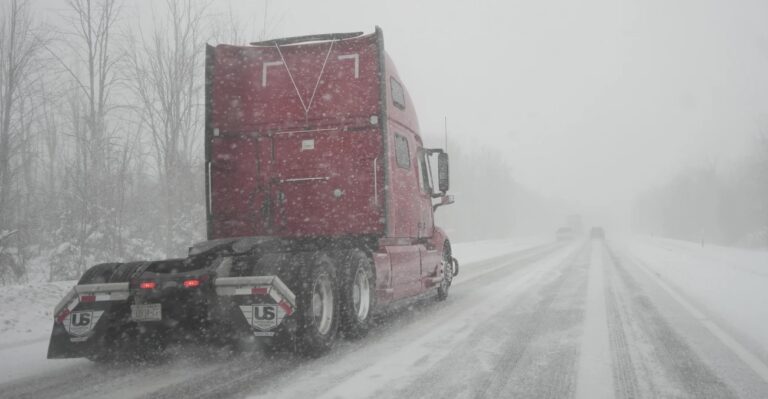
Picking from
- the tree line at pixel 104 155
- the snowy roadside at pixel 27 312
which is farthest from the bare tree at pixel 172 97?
the snowy roadside at pixel 27 312

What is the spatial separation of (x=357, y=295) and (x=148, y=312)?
2269mm

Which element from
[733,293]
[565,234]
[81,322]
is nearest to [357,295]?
[81,322]

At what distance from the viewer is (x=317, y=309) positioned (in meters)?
5.36

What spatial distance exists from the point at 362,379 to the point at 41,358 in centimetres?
322

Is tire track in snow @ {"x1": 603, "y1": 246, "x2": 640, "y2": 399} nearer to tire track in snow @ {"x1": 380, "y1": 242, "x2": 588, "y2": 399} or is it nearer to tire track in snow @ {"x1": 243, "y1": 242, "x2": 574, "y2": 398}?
tire track in snow @ {"x1": 380, "y1": 242, "x2": 588, "y2": 399}

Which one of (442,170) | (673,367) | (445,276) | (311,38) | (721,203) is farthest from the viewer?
(721,203)

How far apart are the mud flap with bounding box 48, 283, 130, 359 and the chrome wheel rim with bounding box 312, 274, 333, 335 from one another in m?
1.72

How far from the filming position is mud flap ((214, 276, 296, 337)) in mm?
4758

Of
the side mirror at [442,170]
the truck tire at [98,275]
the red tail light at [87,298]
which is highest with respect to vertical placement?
the side mirror at [442,170]

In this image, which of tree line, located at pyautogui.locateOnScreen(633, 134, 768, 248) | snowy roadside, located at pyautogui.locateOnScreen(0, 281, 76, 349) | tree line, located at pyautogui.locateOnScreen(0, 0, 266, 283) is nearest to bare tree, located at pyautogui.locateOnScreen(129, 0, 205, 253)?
tree line, located at pyautogui.locateOnScreen(0, 0, 266, 283)

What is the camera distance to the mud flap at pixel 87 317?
4.79 meters

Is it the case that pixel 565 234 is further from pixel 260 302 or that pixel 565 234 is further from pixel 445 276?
pixel 260 302

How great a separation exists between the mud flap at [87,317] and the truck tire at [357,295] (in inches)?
83.2

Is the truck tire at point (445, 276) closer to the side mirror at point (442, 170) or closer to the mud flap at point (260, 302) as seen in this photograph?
the side mirror at point (442, 170)
